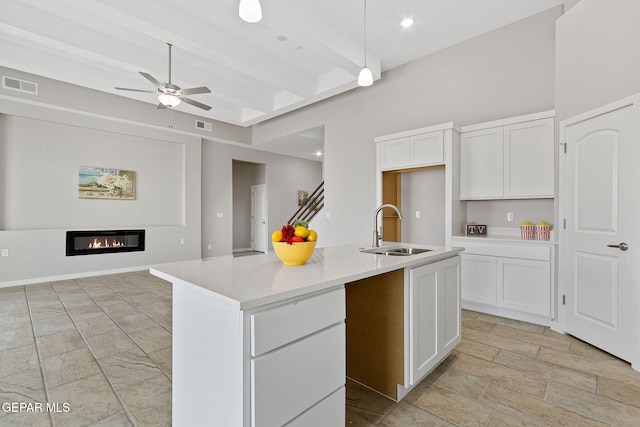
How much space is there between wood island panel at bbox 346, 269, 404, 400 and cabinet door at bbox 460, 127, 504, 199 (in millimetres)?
2573

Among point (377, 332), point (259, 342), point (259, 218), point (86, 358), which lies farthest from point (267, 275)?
point (259, 218)

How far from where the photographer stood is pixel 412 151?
4.34 m

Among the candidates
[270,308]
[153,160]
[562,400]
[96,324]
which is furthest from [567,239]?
[153,160]

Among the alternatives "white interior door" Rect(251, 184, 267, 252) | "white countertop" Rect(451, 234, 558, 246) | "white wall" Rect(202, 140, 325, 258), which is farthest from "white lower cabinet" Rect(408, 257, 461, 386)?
"white interior door" Rect(251, 184, 267, 252)

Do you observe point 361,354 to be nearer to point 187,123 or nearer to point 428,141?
point 428,141

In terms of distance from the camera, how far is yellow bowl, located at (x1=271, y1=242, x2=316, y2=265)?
5.62 ft

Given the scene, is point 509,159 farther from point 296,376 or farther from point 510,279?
point 296,376

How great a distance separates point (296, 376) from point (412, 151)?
3.75m

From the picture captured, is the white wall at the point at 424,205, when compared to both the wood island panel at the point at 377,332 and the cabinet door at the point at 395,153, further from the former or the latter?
the wood island panel at the point at 377,332

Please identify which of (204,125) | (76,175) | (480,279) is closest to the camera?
(480,279)

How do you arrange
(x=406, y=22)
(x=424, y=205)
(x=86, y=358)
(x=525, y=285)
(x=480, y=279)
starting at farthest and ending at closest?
(x=424, y=205) → (x=406, y=22) → (x=480, y=279) → (x=525, y=285) → (x=86, y=358)

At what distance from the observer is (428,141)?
4.12 meters

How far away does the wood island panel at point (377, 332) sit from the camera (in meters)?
1.93

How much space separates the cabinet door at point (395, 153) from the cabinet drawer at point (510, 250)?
144 cm
